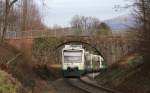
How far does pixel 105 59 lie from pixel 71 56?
2083 centimetres

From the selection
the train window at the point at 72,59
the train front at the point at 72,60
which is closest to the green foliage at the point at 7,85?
the train front at the point at 72,60

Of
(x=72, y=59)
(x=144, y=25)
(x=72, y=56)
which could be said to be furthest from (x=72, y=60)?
(x=144, y=25)

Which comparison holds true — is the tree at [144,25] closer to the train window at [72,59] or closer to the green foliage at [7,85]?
the green foliage at [7,85]

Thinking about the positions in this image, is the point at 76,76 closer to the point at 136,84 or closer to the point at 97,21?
the point at 136,84

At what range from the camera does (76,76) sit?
Answer: 5741 cm

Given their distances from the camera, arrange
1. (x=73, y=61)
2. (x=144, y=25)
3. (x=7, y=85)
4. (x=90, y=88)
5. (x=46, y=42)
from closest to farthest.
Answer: (x=7, y=85) < (x=144, y=25) < (x=90, y=88) < (x=73, y=61) < (x=46, y=42)

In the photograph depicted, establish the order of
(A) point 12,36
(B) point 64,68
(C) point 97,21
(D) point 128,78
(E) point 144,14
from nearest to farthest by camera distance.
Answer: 1. (E) point 144,14
2. (D) point 128,78
3. (B) point 64,68
4. (A) point 12,36
5. (C) point 97,21

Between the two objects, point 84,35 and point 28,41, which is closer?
point 28,41

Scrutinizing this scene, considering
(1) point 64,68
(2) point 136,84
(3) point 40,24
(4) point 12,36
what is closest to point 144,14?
(2) point 136,84

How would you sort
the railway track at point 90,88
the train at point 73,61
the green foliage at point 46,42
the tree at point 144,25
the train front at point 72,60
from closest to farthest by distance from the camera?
the tree at point 144,25, the railway track at point 90,88, the train at point 73,61, the train front at point 72,60, the green foliage at point 46,42

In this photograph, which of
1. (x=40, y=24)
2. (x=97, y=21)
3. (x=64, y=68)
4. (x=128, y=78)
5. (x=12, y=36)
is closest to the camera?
(x=128, y=78)

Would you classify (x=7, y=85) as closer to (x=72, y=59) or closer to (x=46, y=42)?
(x=72, y=59)

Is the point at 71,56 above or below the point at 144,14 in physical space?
below

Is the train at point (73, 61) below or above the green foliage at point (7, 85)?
below
